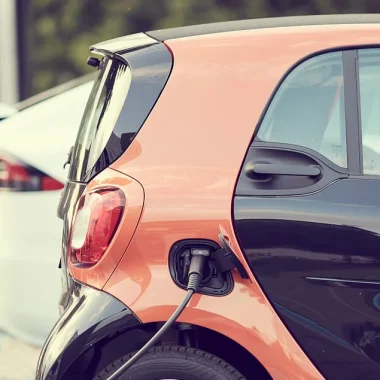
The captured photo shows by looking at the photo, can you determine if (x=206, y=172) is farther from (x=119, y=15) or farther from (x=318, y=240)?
(x=119, y=15)

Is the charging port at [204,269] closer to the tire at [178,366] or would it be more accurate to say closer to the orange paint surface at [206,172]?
the orange paint surface at [206,172]

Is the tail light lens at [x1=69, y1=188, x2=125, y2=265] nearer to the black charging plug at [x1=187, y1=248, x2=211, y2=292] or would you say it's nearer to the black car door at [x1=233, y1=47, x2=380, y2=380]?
the black charging plug at [x1=187, y1=248, x2=211, y2=292]

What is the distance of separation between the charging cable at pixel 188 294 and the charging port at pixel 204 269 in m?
0.02

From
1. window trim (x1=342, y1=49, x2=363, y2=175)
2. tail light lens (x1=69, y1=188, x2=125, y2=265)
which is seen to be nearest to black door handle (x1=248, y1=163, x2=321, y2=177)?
window trim (x1=342, y1=49, x2=363, y2=175)

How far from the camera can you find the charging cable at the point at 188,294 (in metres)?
2.53

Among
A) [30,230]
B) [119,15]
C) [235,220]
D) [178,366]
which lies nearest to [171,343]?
[178,366]

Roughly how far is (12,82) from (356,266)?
13.5 feet

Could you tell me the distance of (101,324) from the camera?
2.60 meters

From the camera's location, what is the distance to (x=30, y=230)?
3850mm

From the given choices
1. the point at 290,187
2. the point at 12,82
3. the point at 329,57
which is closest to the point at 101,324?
the point at 290,187

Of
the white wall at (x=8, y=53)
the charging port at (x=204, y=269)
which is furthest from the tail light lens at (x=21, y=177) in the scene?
the white wall at (x=8, y=53)

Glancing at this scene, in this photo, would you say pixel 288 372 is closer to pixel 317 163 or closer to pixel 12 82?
pixel 317 163

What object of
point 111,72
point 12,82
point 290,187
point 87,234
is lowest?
point 12,82

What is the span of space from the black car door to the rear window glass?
0.42m
